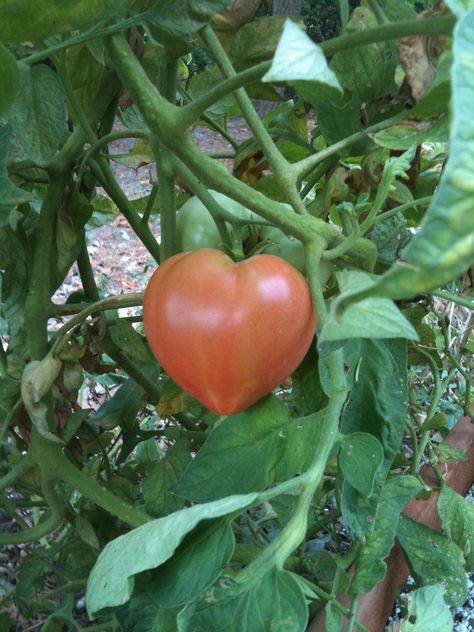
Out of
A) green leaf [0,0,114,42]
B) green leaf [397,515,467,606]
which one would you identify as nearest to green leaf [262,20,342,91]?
green leaf [0,0,114,42]

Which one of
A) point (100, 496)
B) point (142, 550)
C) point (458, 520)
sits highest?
point (142, 550)

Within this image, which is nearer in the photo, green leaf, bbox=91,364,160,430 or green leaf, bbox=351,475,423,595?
green leaf, bbox=351,475,423,595

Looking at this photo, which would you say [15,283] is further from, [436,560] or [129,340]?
[436,560]

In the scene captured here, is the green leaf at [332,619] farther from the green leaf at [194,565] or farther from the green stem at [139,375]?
the green stem at [139,375]

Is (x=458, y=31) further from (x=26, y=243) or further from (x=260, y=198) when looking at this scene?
(x=26, y=243)

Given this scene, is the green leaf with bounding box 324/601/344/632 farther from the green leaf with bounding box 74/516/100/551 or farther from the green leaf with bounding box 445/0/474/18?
the green leaf with bounding box 445/0/474/18

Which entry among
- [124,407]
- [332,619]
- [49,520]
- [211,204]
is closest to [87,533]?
[49,520]

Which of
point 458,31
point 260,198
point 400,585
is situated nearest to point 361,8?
point 260,198
